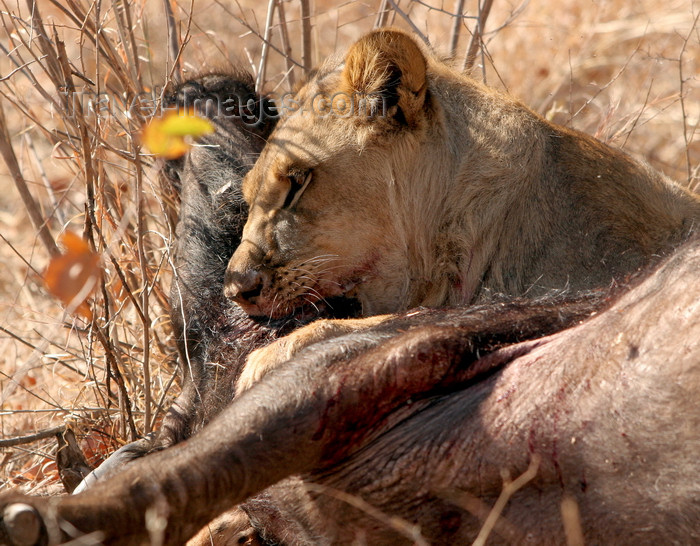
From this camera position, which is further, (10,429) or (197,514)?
(10,429)

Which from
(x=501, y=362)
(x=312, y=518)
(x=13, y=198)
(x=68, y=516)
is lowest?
(x=312, y=518)

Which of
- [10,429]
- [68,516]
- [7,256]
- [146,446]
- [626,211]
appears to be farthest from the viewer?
[7,256]

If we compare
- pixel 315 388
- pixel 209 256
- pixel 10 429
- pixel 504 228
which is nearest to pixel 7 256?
pixel 10 429

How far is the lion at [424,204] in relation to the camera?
3381 mm

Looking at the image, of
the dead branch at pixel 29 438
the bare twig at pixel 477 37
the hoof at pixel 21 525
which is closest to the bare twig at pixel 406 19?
the bare twig at pixel 477 37

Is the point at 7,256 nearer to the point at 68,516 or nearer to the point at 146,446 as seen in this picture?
Result: the point at 146,446

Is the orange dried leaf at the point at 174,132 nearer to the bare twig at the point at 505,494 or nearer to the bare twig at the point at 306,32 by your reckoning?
the bare twig at the point at 306,32

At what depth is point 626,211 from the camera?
343cm

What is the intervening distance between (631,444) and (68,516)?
130cm

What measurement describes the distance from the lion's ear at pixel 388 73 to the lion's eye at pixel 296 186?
0.35 m

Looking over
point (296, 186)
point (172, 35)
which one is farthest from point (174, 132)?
point (172, 35)

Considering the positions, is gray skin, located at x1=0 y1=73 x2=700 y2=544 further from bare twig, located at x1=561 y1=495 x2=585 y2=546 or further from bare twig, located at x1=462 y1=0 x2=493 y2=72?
bare twig, located at x1=462 y1=0 x2=493 y2=72

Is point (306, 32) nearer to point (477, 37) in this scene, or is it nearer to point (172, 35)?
point (172, 35)

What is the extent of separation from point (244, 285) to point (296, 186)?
0.47 metres
